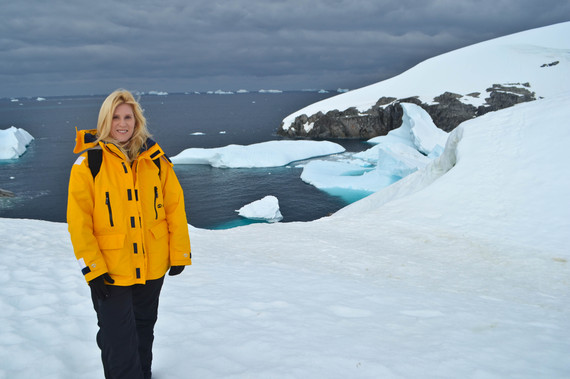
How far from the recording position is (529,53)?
63.3m

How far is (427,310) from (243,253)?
4.16m

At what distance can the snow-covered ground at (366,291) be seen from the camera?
132 inches

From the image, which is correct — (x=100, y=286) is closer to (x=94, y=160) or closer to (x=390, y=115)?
(x=94, y=160)

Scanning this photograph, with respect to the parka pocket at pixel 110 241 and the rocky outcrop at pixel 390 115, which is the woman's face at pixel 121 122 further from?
the rocky outcrop at pixel 390 115

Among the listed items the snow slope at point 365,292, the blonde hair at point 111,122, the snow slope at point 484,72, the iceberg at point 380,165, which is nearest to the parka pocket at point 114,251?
the blonde hair at point 111,122

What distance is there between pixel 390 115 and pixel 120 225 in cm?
6160

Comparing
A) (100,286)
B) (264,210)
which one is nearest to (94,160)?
(100,286)

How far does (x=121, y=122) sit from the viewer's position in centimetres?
274

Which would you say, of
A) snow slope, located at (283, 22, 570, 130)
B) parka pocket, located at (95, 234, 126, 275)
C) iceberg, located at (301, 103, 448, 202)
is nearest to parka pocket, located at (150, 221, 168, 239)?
parka pocket, located at (95, 234, 126, 275)

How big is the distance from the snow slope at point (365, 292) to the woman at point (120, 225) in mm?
745

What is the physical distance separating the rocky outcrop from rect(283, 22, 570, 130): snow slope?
0.96m

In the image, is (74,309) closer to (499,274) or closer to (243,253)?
(243,253)

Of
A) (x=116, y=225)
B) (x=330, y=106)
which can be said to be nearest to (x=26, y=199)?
(x=116, y=225)

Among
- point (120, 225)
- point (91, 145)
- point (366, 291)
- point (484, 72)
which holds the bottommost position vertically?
point (366, 291)
